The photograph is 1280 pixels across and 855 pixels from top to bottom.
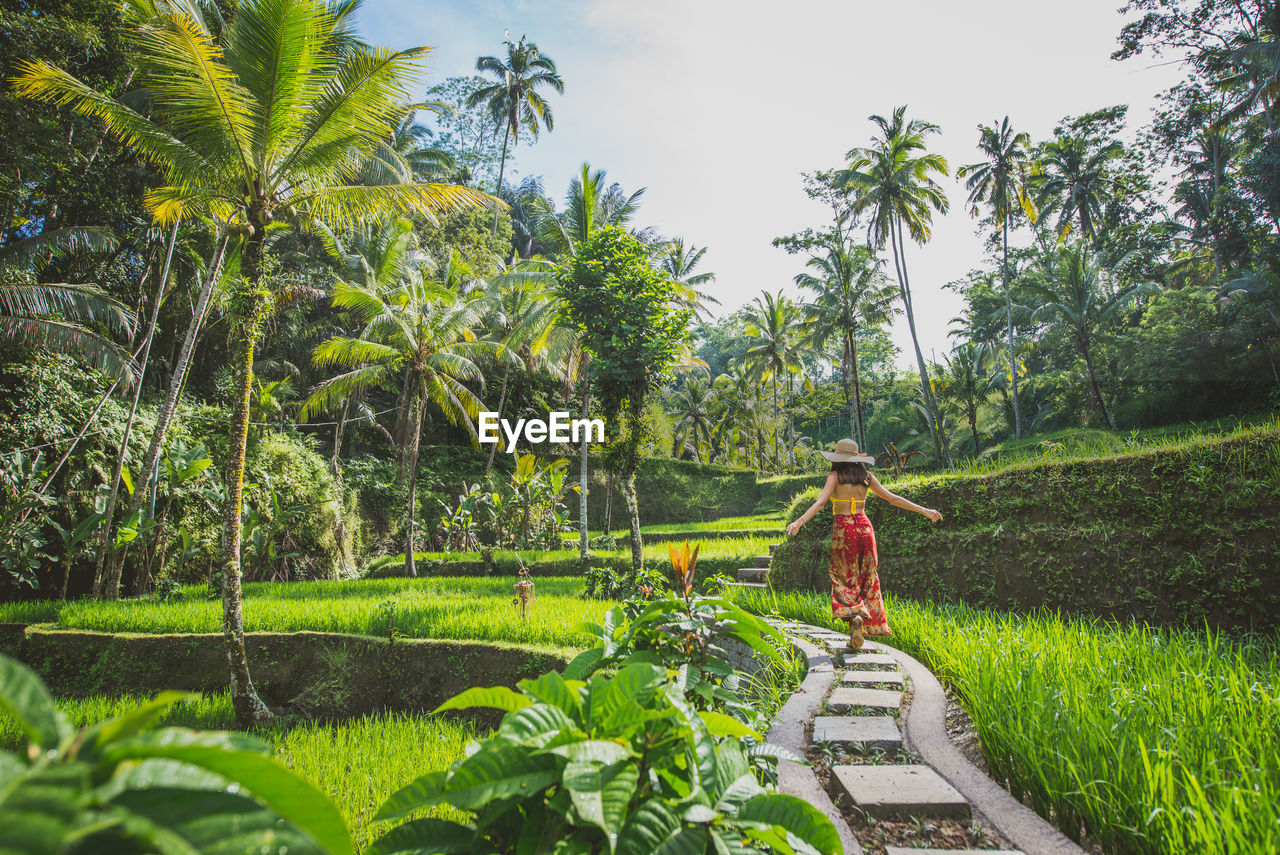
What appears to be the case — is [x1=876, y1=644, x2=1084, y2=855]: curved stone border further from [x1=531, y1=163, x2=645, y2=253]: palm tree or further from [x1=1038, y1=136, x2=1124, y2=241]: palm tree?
[x1=1038, y1=136, x2=1124, y2=241]: palm tree

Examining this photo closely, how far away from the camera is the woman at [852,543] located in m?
4.75

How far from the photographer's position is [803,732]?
2953 millimetres

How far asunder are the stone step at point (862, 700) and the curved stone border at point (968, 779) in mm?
75

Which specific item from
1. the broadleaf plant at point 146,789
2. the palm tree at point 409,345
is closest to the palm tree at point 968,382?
the palm tree at point 409,345

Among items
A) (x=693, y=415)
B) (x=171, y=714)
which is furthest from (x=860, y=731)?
(x=693, y=415)

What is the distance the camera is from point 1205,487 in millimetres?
4906

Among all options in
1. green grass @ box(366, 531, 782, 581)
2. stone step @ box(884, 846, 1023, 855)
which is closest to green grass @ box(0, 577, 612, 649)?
green grass @ box(366, 531, 782, 581)

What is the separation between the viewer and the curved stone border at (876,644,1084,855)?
2018 millimetres

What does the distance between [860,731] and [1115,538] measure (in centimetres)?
398

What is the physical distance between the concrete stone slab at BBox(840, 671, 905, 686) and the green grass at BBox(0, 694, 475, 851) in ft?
7.52

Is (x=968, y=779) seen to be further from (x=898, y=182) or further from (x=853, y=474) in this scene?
(x=898, y=182)

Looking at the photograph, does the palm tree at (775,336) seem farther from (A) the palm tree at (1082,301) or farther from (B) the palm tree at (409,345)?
(B) the palm tree at (409,345)

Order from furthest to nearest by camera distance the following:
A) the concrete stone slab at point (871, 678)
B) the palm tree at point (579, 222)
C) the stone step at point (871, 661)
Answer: the palm tree at point (579, 222), the stone step at point (871, 661), the concrete stone slab at point (871, 678)

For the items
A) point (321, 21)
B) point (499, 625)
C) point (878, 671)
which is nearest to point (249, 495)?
point (499, 625)
